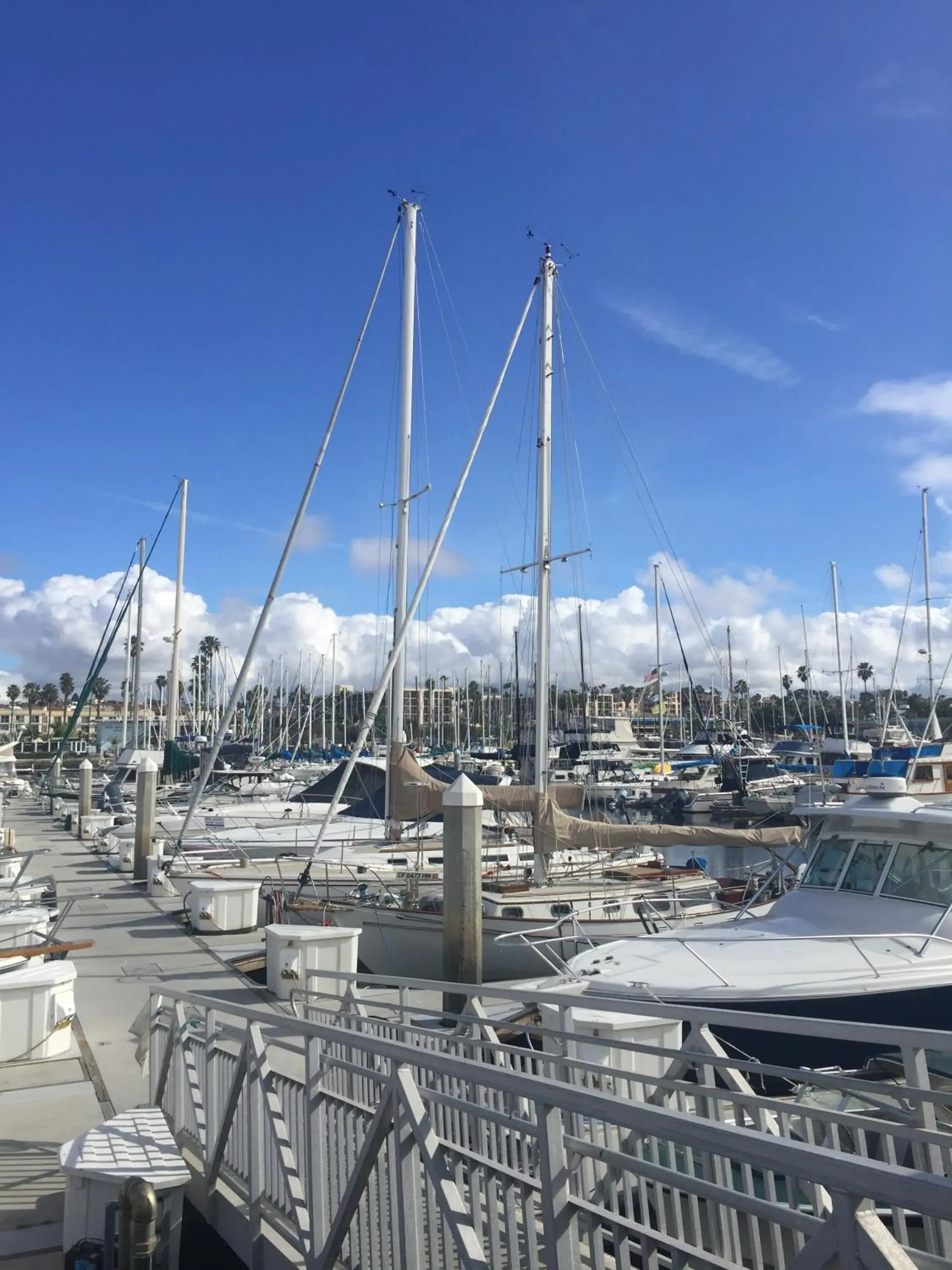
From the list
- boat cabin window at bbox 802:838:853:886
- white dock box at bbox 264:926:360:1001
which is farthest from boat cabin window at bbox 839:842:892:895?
white dock box at bbox 264:926:360:1001

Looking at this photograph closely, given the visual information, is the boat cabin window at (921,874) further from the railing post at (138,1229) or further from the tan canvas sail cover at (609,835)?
the railing post at (138,1229)

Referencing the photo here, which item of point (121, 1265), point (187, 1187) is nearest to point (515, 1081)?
point (121, 1265)

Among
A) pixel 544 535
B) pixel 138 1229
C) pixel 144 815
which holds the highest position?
pixel 544 535

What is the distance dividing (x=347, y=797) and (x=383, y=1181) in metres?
24.5

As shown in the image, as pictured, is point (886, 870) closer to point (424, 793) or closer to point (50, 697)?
point (424, 793)

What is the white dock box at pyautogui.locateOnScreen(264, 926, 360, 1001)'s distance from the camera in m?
12.2

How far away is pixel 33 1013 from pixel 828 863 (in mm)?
9854

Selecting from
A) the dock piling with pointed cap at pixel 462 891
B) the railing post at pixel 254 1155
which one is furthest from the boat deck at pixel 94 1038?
the dock piling with pointed cap at pixel 462 891

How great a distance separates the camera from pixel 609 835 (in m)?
17.8

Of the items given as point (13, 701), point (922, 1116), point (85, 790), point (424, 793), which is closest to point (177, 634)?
point (85, 790)

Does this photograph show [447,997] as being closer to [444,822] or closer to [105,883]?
[444,822]

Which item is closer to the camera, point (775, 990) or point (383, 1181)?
point (383, 1181)

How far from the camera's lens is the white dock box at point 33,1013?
9.23 metres

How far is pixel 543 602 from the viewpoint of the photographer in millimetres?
20656
